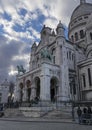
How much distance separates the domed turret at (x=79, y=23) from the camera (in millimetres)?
54356

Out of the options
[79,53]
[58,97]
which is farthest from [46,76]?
[79,53]

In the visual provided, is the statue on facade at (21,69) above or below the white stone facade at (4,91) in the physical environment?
above

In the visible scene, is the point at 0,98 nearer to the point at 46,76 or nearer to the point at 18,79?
the point at 18,79

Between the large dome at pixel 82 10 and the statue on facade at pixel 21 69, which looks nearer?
the statue on facade at pixel 21 69

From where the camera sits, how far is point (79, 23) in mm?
56188

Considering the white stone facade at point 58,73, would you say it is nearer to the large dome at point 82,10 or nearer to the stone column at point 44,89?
the stone column at point 44,89

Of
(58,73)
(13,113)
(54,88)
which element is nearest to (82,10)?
(58,73)

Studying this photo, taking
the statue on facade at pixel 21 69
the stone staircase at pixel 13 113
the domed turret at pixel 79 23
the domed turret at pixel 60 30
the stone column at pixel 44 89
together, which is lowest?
the stone staircase at pixel 13 113

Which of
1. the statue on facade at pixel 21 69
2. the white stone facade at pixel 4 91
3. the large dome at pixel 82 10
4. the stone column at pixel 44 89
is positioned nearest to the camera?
the stone column at pixel 44 89

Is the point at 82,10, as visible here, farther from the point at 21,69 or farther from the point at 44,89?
the point at 44,89

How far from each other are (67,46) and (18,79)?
1596 cm

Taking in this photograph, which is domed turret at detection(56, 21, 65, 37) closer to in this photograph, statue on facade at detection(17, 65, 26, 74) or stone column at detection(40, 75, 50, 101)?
stone column at detection(40, 75, 50, 101)

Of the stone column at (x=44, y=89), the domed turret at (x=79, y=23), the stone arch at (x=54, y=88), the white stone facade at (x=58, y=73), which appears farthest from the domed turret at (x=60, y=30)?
the domed turret at (x=79, y=23)

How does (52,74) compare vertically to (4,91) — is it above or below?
above
